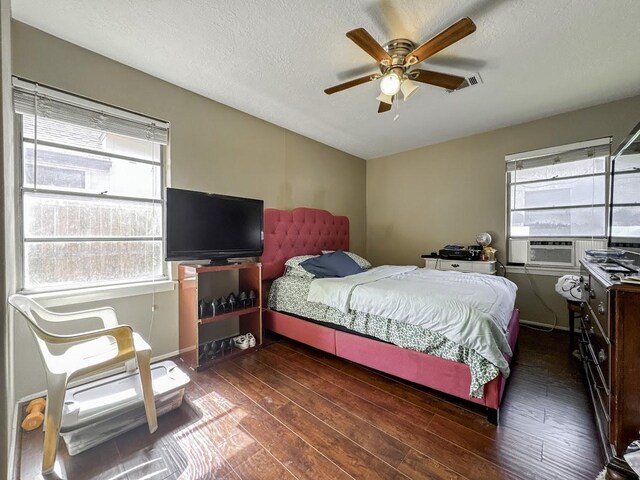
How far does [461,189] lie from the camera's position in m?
3.88

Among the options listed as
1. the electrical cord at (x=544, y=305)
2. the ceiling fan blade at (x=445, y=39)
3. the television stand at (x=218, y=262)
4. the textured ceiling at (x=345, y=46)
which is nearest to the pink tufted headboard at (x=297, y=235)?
the television stand at (x=218, y=262)

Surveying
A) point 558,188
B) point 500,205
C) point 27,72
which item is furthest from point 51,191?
point 558,188

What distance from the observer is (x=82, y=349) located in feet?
5.58

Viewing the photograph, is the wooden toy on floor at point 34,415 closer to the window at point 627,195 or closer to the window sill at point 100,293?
the window sill at point 100,293

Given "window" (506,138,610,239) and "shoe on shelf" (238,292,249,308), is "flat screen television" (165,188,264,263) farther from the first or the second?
"window" (506,138,610,239)

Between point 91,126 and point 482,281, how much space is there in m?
3.65

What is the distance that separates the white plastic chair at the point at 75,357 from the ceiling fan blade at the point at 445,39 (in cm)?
247

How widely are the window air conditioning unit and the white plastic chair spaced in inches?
166

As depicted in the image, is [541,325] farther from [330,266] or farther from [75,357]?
[75,357]

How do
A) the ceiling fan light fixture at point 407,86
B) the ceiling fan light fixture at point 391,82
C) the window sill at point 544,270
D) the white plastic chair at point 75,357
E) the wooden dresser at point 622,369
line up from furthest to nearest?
the window sill at point 544,270 < the ceiling fan light fixture at point 407,86 < the ceiling fan light fixture at point 391,82 < the white plastic chair at point 75,357 < the wooden dresser at point 622,369

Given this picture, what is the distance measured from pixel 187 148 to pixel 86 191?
905mm

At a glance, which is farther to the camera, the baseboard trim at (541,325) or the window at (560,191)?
the baseboard trim at (541,325)

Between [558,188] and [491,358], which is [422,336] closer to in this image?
[491,358]

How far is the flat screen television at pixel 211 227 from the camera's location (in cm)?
228
